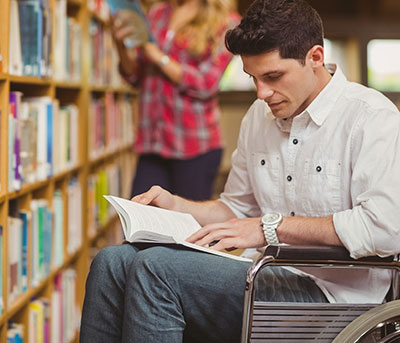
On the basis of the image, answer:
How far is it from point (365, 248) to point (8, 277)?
1.09 meters

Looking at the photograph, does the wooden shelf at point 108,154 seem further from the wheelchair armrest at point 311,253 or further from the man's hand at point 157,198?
the wheelchair armrest at point 311,253

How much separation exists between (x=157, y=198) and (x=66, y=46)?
4.30 feet

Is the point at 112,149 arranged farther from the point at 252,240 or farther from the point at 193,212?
the point at 252,240

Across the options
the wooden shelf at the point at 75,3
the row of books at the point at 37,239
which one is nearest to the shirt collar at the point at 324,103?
the row of books at the point at 37,239

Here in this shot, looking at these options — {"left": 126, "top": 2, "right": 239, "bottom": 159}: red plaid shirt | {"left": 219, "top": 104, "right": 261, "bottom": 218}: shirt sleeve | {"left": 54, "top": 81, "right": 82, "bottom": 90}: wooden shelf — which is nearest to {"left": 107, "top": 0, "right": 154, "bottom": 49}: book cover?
{"left": 126, "top": 2, "right": 239, "bottom": 159}: red plaid shirt

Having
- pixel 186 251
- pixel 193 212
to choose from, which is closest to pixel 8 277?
pixel 193 212

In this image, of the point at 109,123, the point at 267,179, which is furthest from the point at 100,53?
the point at 267,179

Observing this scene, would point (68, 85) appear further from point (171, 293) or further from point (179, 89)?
point (171, 293)

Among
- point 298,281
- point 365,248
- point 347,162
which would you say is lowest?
point 298,281

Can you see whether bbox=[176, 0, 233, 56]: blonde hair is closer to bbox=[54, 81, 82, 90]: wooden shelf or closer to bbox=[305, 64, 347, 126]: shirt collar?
bbox=[54, 81, 82, 90]: wooden shelf

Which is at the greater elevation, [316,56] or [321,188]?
[316,56]

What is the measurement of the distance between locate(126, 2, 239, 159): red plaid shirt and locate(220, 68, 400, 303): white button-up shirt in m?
1.11

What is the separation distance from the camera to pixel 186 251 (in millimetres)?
1563

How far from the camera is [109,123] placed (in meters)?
3.89
